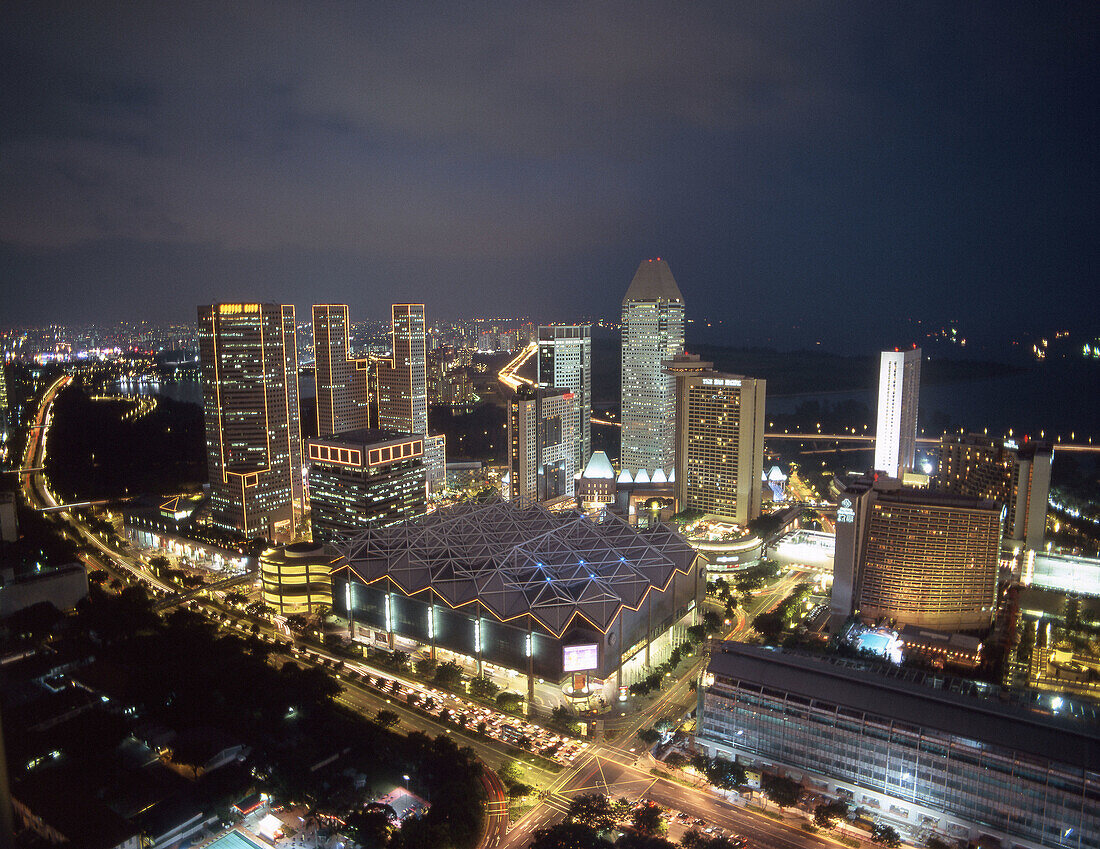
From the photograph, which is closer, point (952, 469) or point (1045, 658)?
point (1045, 658)

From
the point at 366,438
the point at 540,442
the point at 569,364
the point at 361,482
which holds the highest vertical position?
the point at 569,364

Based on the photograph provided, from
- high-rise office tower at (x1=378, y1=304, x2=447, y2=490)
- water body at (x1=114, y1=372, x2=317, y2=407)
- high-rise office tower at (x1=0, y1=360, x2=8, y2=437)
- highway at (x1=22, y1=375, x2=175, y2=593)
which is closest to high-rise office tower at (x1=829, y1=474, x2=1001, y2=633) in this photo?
high-rise office tower at (x1=378, y1=304, x2=447, y2=490)

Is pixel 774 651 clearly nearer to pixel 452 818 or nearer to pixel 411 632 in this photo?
pixel 452 818

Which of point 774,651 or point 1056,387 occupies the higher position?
point 1056,387

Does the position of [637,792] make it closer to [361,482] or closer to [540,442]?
[361,482]

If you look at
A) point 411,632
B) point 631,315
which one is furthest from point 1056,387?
point 411,632

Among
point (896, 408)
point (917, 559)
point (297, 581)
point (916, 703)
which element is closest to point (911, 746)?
point (916, 703)

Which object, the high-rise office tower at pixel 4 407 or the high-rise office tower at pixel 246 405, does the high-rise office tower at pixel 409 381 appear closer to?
the high-rise office tower at pixel 246 405

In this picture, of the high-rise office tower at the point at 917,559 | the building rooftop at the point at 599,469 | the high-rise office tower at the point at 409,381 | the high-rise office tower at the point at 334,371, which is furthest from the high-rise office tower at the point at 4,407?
the high-rise office tower at the point at 917,559
